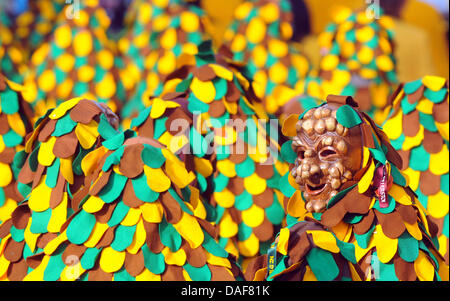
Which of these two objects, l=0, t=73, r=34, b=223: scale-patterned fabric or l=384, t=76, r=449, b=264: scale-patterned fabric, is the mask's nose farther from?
l=0, t=73, r=34, b=223: scale-patterned fabric

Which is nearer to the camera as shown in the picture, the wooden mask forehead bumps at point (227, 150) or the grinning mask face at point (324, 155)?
the grinning mask face at point (324, 155)

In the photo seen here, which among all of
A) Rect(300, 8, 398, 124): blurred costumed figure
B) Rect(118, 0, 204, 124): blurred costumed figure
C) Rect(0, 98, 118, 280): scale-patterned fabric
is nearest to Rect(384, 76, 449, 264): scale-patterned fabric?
Rect(0, 98, 118, 280): scale-patterned fabric

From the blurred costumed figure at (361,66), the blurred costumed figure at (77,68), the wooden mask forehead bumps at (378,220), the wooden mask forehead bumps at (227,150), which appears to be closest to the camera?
the wooden mask forehead bumps at (378,220)

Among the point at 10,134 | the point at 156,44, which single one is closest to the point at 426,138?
the point at 10,134

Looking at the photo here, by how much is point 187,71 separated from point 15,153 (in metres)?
0.57

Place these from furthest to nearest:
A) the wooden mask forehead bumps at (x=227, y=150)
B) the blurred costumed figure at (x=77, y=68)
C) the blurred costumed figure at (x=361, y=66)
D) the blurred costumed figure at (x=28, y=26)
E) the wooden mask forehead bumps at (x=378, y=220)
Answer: the blurred costumed figure at (x=28, y=26) < the blurred costumed figure at (x=361, y=66) < the blurred costumed figure at (x=77, y=68) < the wooden mask forehead bumps at (x=227, y=150) < the wooden mask forehead bumps at (x=378, y=220)

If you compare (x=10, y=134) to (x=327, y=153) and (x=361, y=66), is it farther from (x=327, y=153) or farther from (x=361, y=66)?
(x=361, y=66)

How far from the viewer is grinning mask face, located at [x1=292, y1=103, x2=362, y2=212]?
1741 millimetres

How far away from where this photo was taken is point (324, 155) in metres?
1.77

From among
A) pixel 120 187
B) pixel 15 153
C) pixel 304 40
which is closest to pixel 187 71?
pixel 15 153

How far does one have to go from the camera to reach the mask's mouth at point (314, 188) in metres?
1.78

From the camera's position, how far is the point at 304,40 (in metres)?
4.71

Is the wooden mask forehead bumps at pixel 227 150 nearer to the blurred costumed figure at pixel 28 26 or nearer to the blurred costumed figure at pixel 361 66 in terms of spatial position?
the blurred costumed figure at pixel 361 66

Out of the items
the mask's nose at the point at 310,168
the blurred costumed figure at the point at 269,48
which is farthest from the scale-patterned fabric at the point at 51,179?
the blurred costumed figure at the point at 269,48
